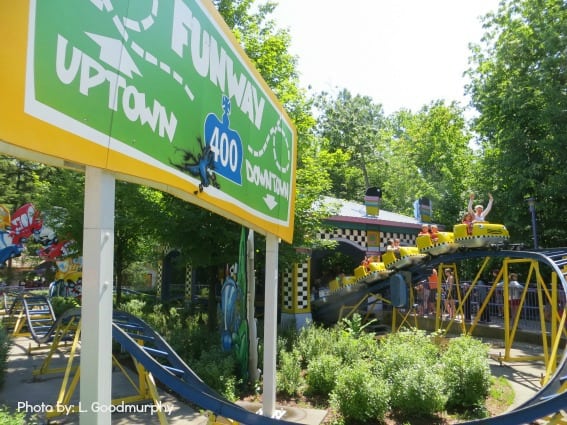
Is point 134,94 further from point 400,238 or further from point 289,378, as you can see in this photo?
point 400,238

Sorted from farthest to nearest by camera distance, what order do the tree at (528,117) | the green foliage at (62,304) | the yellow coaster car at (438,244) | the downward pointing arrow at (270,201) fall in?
the tree at (528,117), the green foliage at (62,304), the yellow coaster car at (438,244), the downward pointing arrow at (270,201)

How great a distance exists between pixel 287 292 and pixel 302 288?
1.68 ft

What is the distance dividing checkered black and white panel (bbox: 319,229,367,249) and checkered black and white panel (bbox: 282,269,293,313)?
221cm

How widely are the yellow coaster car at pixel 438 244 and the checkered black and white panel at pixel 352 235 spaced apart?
4.45 metres

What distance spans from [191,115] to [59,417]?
520cm

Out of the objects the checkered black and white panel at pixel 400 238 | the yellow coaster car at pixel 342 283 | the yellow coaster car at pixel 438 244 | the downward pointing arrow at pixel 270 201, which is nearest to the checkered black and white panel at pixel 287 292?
the yellow coaster car at pixel 342 283

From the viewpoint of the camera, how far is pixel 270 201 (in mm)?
6551

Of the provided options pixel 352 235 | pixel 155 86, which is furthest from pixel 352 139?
pixel 155 86

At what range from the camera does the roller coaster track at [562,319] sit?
4.33 metres

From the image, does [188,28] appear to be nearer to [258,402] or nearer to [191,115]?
[191,115]

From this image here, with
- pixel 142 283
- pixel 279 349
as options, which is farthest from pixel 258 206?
pixel 142 283

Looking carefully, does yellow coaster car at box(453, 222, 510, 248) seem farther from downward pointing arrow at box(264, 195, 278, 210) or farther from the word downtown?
the word downtown

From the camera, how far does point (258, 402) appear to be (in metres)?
7.88

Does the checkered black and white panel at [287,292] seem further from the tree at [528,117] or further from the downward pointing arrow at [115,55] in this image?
the downward pointing arrow at [115,55]
